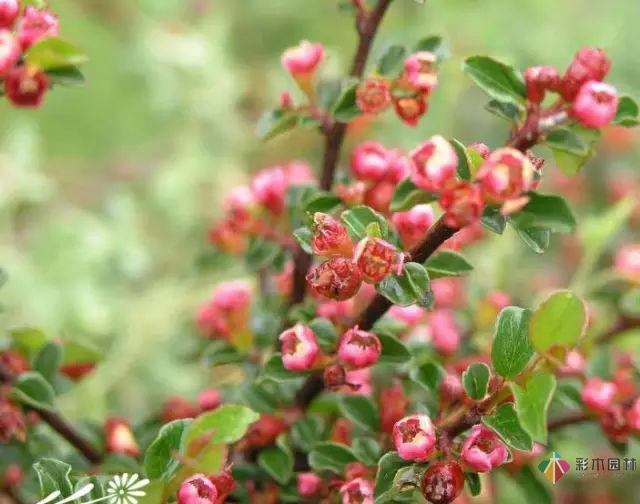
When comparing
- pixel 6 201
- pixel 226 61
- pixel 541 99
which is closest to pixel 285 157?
pixel 226 61

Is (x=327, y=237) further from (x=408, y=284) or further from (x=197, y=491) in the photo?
(x=197, y=491)

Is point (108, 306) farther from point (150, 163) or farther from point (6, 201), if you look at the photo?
point (150, 163)

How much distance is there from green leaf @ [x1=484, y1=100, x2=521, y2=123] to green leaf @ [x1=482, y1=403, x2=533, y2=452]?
0.56ft

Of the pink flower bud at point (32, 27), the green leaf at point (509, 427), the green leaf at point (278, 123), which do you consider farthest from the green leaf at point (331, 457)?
the pink flower bud at point (32, 27)

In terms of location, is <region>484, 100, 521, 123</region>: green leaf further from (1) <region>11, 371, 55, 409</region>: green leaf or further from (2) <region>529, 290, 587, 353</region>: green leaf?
(1) <region>11, 371, 55, 409</region>: green leaf

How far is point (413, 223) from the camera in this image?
0.54 meters

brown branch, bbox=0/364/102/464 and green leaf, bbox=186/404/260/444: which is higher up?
green leaf, bbox=186/404/260/444

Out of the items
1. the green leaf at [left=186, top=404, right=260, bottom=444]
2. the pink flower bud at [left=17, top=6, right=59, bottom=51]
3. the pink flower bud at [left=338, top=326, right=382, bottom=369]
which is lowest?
the green leaf at [left=186, top=404, right=260, bottom=444]

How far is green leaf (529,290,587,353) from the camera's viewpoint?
0.41 metres

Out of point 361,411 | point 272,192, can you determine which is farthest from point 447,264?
point 272,192

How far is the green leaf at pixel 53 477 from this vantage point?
457 millimetres

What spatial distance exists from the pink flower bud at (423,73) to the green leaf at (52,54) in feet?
0.71

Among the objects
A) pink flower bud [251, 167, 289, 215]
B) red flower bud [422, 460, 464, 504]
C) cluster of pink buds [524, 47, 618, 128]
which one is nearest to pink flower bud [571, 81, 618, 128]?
cluster of pink buds [524, 47, 618, 128]

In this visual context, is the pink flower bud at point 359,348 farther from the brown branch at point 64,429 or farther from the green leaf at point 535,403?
the brown branch at point 64,429
